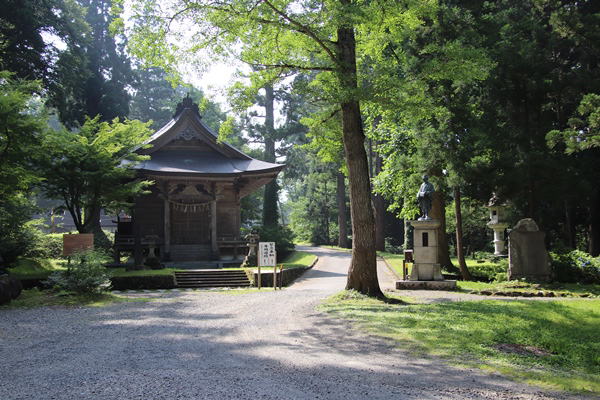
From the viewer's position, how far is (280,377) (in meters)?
4.85

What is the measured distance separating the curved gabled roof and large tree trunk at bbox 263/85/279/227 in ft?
31.3

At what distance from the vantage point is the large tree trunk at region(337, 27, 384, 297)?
11.0m

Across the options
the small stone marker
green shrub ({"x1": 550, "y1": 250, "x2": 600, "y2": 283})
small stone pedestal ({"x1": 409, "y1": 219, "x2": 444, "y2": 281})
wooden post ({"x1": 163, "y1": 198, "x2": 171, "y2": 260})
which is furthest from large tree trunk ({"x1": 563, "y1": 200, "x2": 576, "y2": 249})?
wooden post ({"x1": 163, "y1": 198, "x2": 171, "y2": 260})

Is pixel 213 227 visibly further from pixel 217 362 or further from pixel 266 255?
pixel 217 362

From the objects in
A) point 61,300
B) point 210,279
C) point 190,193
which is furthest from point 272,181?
point 61,300

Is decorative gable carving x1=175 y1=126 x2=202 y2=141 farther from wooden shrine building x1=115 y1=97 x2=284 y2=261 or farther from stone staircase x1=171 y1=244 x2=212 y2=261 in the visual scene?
stone staircase x1=171 y1=244 x2=212 y2=261

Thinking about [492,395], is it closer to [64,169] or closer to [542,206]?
[64,169]

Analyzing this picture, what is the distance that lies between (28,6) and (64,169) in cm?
1166

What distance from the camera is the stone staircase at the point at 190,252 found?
2189 cm

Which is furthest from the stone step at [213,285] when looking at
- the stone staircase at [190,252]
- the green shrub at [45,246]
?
the green shrub at [45,246]

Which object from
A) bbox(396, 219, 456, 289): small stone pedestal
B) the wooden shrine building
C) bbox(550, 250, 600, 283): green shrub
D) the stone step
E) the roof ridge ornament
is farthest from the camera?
the roof ridge ornament

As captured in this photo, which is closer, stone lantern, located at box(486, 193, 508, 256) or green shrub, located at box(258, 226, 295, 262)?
stone lantern, located at box(486, 193, 508, 256)

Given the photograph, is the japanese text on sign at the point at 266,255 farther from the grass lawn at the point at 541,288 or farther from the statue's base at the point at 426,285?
the grass lawn at the point at 541,288

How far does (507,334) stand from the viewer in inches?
279
